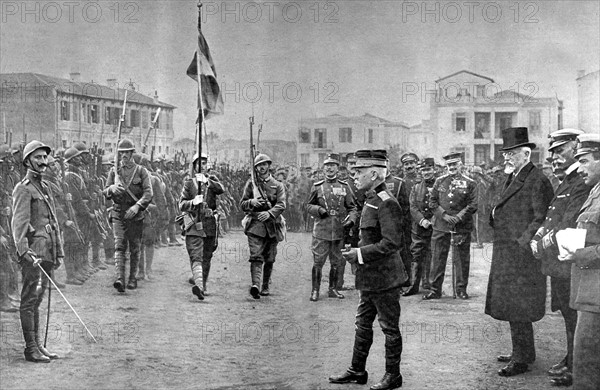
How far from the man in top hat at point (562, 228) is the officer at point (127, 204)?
164 inches

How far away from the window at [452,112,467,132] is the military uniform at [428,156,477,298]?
840 mm

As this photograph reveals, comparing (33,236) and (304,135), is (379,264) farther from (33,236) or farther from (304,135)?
(33,236)

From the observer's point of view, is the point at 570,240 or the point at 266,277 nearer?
the point at 570,240

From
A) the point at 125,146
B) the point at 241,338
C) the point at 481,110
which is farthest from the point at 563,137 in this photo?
the point at 125,146

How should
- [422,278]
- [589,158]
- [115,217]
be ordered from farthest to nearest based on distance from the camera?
1. [422,278]
2. [115,217]
3. [589,158]

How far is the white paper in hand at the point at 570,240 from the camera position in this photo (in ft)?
14.7

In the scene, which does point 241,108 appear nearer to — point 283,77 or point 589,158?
point 283,77

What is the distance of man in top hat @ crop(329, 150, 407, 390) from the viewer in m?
5.03

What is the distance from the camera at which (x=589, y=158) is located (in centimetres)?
482

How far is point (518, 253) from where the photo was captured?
5.46 m

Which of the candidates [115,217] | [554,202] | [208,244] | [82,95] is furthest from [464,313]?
[82,95]

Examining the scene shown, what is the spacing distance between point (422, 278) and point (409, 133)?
225 cm

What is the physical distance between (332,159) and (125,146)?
2.25 meters

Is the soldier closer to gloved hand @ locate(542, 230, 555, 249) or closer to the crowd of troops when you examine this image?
the crowd of troops
